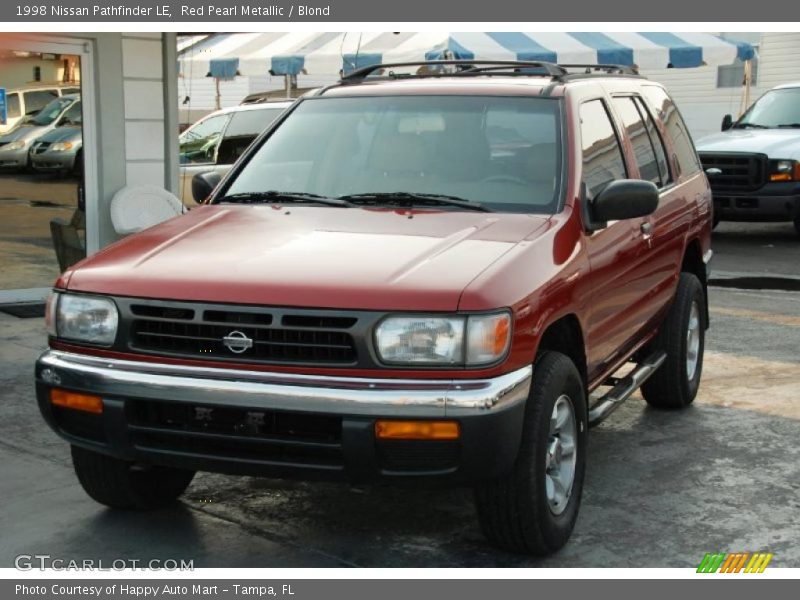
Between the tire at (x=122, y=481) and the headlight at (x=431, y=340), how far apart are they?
1.33 metres

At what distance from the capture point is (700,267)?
715 cm

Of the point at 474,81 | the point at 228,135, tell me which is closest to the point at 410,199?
the point at 474,81

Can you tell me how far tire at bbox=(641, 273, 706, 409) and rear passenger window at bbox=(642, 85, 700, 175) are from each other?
2.23 ft

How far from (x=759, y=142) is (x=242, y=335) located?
39.8 ft

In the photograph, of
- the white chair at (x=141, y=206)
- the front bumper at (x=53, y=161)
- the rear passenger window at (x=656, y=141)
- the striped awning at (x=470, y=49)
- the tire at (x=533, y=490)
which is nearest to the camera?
the tire at (x=533, y=490)

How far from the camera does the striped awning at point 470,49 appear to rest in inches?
689

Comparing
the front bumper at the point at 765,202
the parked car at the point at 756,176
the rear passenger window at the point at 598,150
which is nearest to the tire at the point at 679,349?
the rear passenger window at the point at 598,150

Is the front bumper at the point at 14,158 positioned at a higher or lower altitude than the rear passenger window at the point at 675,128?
lower

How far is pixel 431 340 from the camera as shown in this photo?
409 centimetres

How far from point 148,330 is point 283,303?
1.84 feet

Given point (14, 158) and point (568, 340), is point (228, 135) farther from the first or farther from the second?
point (568, 340)

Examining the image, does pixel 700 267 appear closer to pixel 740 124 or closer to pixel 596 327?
pixel 596 327

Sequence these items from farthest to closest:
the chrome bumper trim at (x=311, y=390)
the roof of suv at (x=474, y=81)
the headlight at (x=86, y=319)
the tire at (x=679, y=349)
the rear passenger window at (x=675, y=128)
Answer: the rear passenger window at (x=675, y=128) → the tire at (x=679, y=349) → the roof of suv at (x=474, y=81) → the headlight at (x=86, y=319) → the chrome bumper trim at (x=311, y=390)

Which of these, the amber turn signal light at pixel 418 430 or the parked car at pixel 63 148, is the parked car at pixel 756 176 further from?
the amber turn signal light at pixel 418 430
